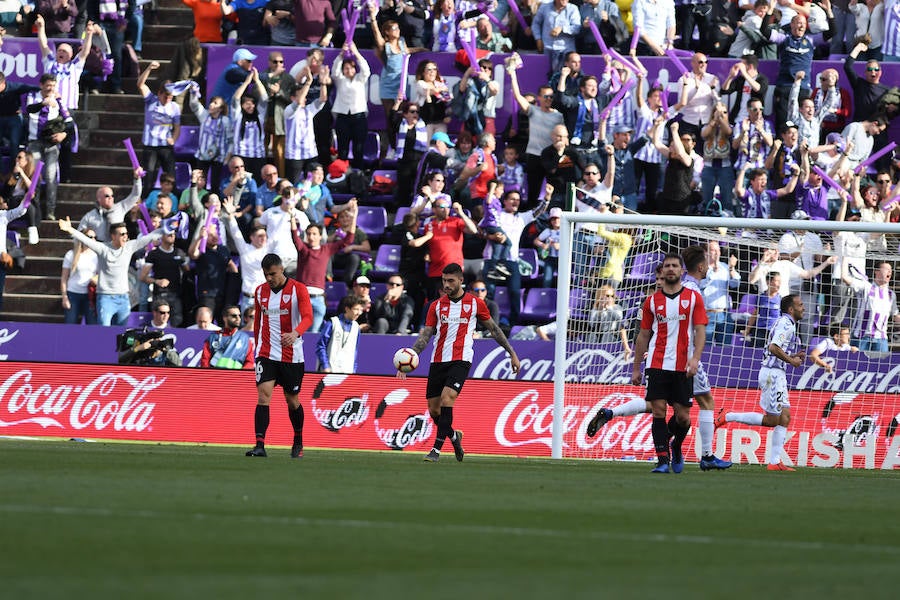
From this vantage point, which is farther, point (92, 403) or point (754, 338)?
point (92, 403)

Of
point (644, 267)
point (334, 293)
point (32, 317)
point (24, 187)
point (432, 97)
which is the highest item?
point (432, 97)

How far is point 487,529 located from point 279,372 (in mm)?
7466

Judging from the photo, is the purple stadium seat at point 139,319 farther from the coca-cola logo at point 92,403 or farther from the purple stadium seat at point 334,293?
the purple stadium seat at point 334,293

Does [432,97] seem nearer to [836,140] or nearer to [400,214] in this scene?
[400,214]

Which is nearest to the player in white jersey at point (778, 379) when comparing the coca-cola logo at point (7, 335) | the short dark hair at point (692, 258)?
Answer: the short dark hair at point (692, 258)

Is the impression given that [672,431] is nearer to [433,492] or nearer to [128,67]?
[433,492]

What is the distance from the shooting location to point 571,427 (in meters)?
18.9

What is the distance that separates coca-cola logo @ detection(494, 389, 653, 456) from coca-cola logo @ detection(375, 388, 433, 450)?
89 centimetres

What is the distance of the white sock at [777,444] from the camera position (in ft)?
56.3

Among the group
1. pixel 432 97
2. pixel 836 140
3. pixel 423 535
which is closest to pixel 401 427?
pixel 432 97

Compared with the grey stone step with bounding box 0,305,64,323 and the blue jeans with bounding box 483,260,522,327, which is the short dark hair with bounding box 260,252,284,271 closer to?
the blue jeans with bounding box 483,260,522,327

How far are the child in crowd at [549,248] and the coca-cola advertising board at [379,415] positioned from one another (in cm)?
315

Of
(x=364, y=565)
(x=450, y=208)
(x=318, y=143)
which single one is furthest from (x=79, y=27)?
(x=364, y=565)

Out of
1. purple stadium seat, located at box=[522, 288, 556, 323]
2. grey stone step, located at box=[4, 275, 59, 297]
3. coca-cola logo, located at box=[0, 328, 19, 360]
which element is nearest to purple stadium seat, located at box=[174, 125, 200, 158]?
grey stone step, located at box=[4, 275, 59, 297]
